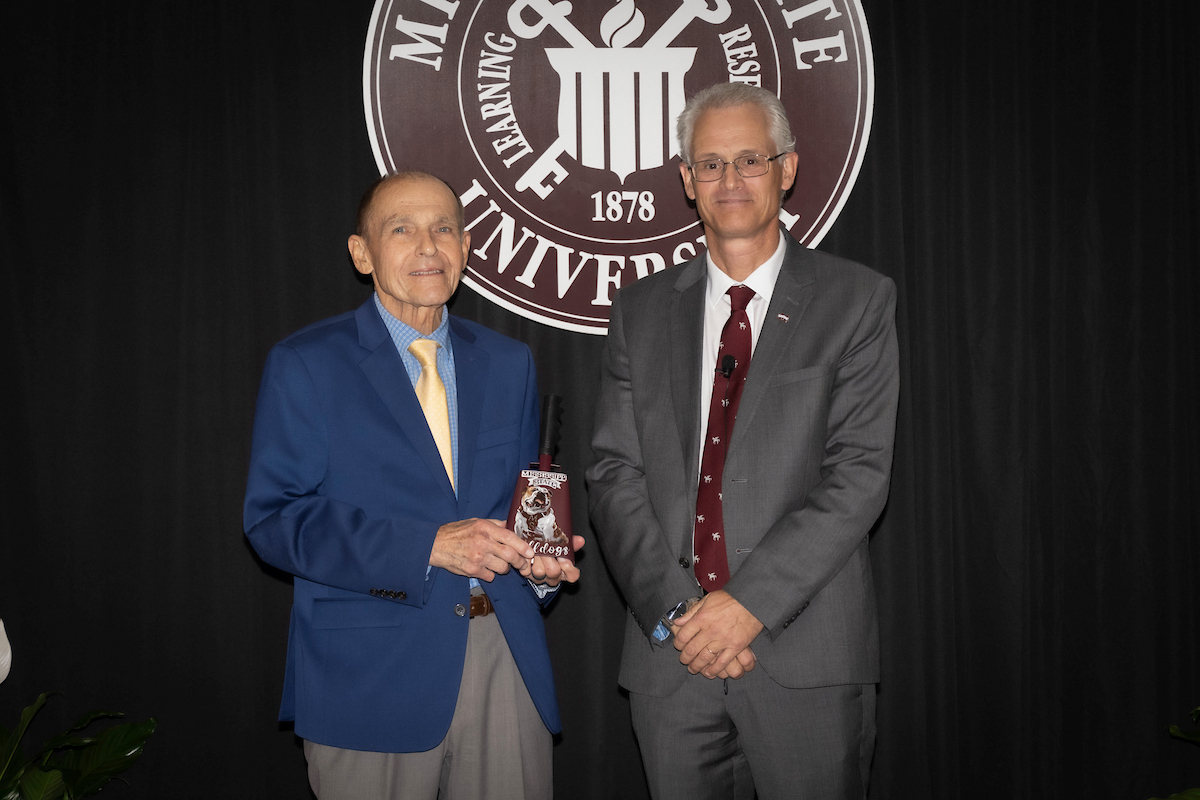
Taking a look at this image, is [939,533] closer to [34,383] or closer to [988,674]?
[988,674]

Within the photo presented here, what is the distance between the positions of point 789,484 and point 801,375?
21 cm

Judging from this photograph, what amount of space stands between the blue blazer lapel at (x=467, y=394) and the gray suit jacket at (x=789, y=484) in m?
0.31

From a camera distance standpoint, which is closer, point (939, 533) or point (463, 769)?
point (463, 769)

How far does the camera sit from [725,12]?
2.84m

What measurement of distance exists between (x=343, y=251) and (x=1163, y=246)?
252 cm

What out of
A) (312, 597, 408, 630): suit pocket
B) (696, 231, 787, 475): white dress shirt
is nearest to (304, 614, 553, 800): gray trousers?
(312, 597, 408, 630): suit pocket

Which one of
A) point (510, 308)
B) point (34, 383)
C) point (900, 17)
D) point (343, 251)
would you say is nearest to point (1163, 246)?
point (900, 17)

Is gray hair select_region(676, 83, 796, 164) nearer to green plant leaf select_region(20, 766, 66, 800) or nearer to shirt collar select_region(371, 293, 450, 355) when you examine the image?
shirt collar select_region(371, 293, 450, 355)

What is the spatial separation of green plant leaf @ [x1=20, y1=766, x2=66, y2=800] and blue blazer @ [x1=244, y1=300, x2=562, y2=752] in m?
0.90

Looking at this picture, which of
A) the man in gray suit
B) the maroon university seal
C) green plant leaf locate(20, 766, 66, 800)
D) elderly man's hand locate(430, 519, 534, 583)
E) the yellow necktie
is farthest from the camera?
the maroon university seal

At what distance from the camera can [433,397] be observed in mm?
1912

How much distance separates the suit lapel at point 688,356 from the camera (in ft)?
6.26

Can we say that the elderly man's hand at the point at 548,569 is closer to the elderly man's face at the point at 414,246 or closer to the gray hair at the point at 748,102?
the elderly man's face at the point at 414,246

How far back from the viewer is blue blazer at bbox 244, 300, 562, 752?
1.76 m
